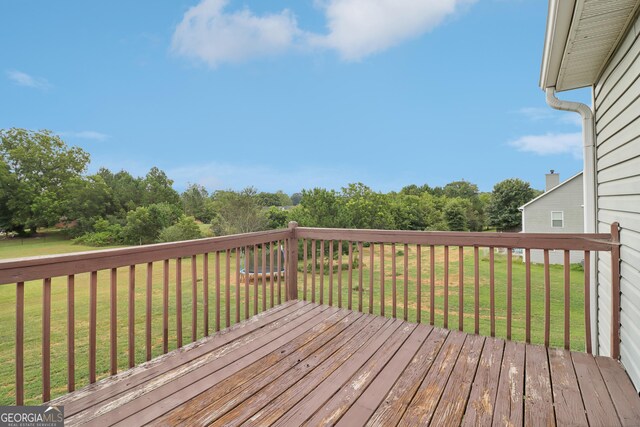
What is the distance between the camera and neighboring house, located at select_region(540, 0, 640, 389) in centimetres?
170

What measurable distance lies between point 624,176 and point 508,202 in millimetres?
28068

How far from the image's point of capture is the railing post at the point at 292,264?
329 centimetres

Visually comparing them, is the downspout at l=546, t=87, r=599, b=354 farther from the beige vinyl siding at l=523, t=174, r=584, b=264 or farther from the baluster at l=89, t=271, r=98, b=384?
the beige vinyl siding at l=523, t=174, r=584, b=264

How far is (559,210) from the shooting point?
43.2 feet

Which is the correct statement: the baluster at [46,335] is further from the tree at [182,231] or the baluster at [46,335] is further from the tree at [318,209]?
the tree at [182,231]

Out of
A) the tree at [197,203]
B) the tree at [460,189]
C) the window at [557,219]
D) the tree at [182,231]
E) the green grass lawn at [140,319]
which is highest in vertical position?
the tree at [460,189]

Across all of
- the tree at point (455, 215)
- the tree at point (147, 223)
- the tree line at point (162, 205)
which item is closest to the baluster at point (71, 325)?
the tree line at point (162, 205)

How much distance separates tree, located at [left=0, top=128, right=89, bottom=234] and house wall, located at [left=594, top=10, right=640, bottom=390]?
17.7 meters

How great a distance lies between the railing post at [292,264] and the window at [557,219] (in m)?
14.8

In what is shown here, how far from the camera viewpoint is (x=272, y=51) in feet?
59.7

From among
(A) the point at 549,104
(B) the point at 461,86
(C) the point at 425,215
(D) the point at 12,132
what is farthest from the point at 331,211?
(D) the point at 12,132

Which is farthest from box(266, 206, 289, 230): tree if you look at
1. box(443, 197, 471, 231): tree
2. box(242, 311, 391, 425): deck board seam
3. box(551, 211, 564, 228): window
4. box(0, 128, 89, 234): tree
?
box(242, 311, 391, 425): deck board seam

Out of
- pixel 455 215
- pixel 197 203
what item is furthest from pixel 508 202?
pixel 197 203

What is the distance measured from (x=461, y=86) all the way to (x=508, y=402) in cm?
1639
